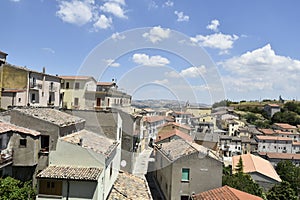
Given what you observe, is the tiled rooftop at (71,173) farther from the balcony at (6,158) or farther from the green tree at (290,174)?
the green tree at (290,174)

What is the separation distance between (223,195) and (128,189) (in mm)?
5215

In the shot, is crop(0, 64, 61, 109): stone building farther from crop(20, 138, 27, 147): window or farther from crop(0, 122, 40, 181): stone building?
crop(20, 138, 27, 147): window

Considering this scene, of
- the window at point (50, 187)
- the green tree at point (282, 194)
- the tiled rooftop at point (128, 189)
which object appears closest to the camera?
the window at point (50, 187)

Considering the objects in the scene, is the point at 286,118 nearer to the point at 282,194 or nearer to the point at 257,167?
the point at 257,167

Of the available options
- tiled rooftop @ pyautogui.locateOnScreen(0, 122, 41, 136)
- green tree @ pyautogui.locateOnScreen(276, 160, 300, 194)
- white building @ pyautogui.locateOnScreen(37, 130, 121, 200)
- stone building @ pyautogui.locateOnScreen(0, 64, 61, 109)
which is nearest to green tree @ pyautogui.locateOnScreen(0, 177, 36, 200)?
white building @ pyautogui.locateOnScreen(37, 130, 121, 200)

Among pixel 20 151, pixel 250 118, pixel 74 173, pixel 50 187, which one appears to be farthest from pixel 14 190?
pixel 250 118

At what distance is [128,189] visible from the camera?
1447cm

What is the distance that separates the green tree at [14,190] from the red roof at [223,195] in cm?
896

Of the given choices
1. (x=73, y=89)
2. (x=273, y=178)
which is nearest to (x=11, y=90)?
(x=73, y=89)

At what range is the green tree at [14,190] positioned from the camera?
33.0 ft

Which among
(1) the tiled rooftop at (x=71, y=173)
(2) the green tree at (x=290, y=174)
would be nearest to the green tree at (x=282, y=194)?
(2) the green tree at (x=290, y=174)

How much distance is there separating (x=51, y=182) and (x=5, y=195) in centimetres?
170

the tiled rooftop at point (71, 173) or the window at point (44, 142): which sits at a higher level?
the window at point (44, 142)

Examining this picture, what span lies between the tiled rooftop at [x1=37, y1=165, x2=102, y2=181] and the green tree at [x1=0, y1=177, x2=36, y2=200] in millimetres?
1008
